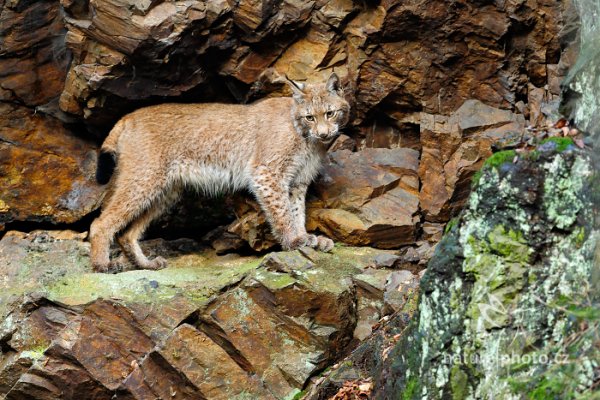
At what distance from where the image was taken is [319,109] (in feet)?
29.4

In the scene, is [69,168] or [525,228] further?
[69,168]

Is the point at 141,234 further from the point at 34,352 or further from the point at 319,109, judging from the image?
the point at 319,109

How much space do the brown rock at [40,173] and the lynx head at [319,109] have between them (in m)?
2.28

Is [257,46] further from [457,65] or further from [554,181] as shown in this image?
[554,181]

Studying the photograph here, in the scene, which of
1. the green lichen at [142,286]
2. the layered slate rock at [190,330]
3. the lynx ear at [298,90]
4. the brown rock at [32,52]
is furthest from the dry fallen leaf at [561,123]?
the brown rock at [32,52]

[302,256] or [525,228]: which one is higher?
[525,228]

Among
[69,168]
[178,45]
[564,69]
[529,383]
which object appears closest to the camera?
[529,383]

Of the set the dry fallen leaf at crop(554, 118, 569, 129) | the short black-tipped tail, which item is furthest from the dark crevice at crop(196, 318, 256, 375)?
the dry fallen leaf at crop(554, 118, 569, 129)

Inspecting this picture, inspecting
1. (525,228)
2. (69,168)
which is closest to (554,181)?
(525,228)

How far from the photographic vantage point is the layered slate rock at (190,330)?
7.23 m

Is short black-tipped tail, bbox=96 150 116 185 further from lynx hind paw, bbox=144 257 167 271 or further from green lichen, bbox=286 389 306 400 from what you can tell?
green lichen, bbox=286 389 306 400

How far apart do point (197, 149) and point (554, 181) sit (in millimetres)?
5008

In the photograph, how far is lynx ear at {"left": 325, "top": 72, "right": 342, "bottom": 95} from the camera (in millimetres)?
8922

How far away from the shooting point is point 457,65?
923 cm
